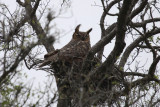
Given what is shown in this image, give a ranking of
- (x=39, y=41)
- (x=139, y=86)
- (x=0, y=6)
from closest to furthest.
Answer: (x=39, y=41) < (x=139, y=86) < (x=0, y=6)

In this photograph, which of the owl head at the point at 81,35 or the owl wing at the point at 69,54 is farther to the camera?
the owl head at the point at 81,35

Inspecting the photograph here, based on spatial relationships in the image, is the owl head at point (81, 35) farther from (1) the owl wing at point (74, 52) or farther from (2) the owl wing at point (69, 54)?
(2) the owl wing at point (69, 54)

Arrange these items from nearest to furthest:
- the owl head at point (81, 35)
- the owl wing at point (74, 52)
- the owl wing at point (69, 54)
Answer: the owl wing at point (69, 54) → the owl wing at point (74, 52) → the owl head at point (81, 35)

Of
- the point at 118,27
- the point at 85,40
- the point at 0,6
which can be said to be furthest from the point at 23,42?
the point at 85,40

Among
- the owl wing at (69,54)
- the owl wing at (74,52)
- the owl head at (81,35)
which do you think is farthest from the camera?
the owl head at (81,35)

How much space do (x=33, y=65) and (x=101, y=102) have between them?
5.71 feet

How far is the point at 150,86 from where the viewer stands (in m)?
7.14

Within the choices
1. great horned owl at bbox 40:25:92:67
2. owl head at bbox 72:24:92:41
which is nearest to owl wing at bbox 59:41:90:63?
great horned owl at bbox 40:25:92:67

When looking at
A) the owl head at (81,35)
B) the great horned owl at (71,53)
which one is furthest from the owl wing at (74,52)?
the owl head at (81,35)

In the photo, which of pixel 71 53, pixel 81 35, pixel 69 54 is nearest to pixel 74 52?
pixel 71 53

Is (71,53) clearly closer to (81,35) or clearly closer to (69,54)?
(69,54)

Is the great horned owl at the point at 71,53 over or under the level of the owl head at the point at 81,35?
under

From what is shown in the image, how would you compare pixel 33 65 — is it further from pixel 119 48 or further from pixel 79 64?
pixel 119 48

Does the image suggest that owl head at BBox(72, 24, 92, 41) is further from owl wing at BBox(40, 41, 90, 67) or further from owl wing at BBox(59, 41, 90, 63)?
owl wing at BBox(40, 41, 90, 67)
